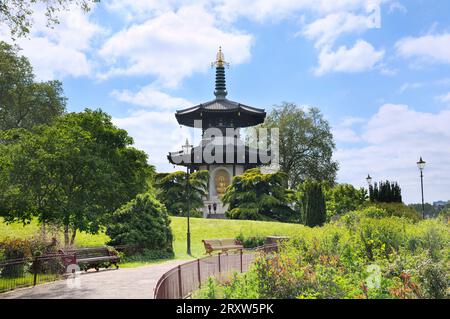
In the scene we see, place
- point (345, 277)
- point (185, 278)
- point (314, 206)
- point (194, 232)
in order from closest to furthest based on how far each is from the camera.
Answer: point (345, 277) < point (185, 278) < point (194, 232) < point (314, 206)

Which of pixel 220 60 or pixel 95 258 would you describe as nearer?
pixel 95 258

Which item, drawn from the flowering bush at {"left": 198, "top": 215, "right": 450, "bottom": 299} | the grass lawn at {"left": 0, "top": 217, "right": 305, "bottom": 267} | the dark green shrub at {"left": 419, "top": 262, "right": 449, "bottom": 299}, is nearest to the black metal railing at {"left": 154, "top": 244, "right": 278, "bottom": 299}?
the flowering bush at {"left": 198, "top": 215, "right": 450, "bottom": 299}

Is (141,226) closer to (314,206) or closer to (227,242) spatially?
(227,242)

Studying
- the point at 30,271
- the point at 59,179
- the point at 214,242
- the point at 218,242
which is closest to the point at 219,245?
the point at 218,242

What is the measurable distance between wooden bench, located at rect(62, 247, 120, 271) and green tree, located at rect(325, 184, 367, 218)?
28.7 meters

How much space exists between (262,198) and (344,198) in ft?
25.4

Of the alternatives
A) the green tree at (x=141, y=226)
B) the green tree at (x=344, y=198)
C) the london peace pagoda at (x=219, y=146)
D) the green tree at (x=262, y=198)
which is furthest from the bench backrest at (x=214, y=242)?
the london peace pagoda at (x=219, y=146)

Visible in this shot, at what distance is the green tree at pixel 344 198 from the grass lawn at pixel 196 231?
10.9 m

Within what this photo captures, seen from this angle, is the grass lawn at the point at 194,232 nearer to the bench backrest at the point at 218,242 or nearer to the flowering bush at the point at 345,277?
the bench backrest at the point at 218,242

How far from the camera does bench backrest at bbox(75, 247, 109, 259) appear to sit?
A: 19.6 m

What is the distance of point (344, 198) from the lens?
45750 millimetres

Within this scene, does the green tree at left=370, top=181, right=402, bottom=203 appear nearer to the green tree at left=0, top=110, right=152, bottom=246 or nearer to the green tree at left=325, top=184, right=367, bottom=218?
the green tree at left=325, top=184, right=367, bottom=218

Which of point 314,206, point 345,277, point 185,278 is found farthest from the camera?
point 314,206

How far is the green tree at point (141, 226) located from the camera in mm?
24266
